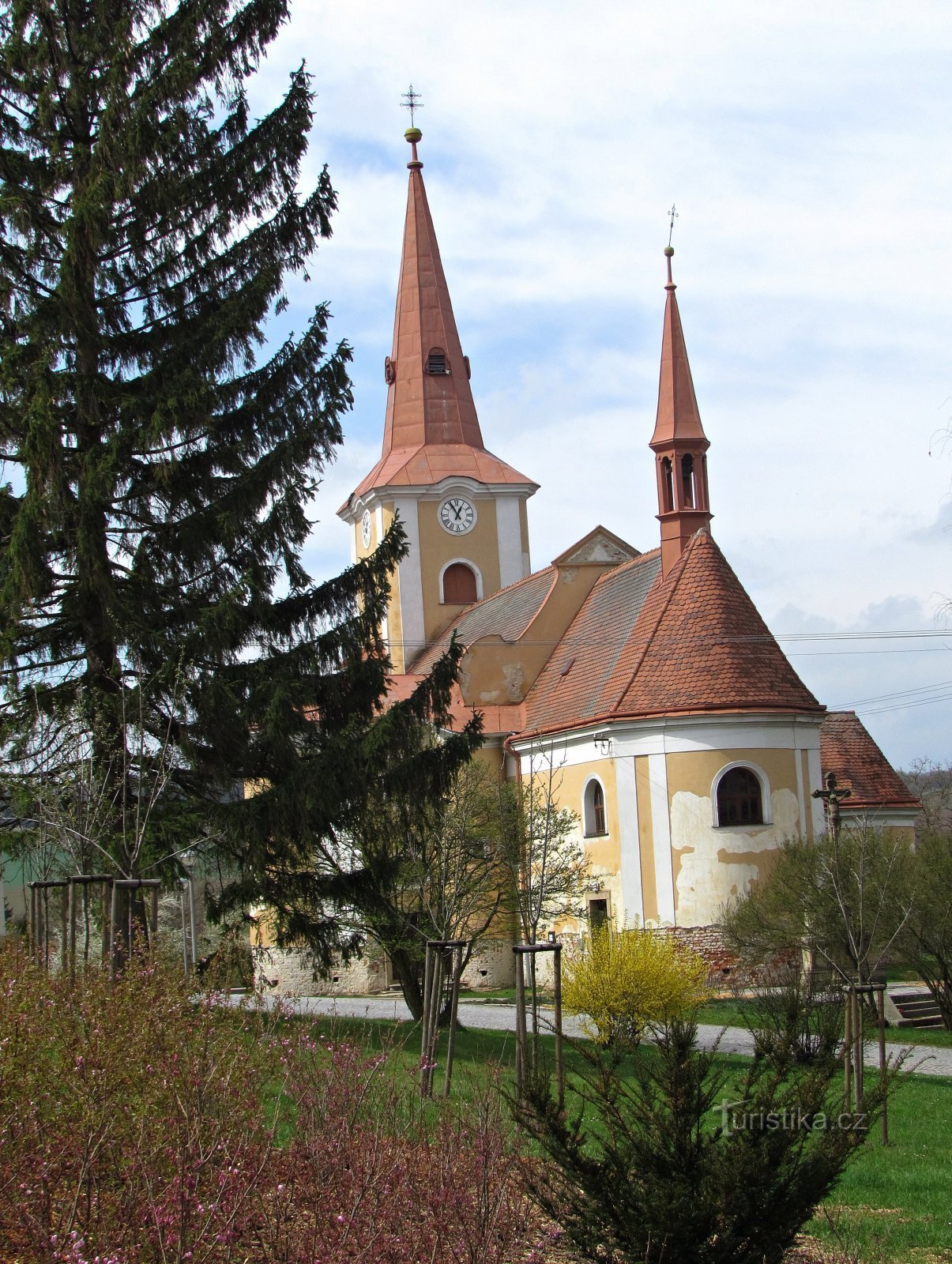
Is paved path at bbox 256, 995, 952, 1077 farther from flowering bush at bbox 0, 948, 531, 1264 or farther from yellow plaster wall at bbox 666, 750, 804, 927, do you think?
flowering bush at bbox 0, 948, 531, 1264

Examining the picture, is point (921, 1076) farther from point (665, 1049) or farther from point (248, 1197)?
point (248, 1197)

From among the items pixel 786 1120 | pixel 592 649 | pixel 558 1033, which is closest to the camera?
pixel 786 1120

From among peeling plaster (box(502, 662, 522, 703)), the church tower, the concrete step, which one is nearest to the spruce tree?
the concrete step

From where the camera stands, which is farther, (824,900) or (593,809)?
(593,809)

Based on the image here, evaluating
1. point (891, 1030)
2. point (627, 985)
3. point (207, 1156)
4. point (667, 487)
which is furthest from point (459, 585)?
point (207, 1156)

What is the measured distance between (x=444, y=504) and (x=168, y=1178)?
35667 mm

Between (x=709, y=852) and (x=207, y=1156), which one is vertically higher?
(x=709, y=852)

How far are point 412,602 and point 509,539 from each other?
3318 mm

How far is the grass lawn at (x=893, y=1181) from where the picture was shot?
297 inches

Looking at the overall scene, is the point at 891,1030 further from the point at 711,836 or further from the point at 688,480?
the point at 688,480

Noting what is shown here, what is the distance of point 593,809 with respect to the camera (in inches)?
1165

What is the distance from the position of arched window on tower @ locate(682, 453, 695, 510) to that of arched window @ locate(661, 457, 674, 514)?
267mm

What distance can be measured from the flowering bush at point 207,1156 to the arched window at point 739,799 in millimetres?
20284

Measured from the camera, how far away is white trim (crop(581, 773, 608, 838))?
1132 inches
